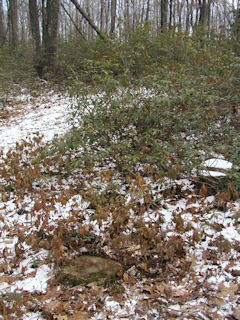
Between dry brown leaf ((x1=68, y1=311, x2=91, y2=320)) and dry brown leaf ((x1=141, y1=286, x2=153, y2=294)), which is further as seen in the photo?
dry brown leaf ((x1=141, y1=286, x2=153, y2=294))

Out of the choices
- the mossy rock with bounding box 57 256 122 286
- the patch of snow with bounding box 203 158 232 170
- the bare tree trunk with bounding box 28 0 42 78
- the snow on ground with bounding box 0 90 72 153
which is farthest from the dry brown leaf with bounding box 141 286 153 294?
A: the bare tree trunk with bounding box 28 0 42 78

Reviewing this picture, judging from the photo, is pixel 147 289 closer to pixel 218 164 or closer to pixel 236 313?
pixel 236 313

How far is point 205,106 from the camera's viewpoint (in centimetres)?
554

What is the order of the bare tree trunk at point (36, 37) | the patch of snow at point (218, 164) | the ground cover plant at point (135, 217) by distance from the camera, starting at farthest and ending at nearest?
the bare tree trunk at point (36, 37)
the patch of snow at point (218, 164)
the ground cover plant at point (135, 217)

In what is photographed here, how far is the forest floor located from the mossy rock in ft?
0.22

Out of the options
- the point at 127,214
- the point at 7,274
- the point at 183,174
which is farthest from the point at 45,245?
the point at 183,174

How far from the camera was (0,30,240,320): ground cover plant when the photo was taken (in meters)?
2.76

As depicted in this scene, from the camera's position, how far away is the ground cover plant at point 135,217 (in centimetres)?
276

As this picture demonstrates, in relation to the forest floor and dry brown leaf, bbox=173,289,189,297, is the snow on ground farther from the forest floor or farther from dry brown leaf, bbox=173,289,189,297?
dry brown leaf, bbox=173,289,189,297

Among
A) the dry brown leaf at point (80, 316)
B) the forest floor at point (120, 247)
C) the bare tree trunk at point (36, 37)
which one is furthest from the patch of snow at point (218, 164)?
the bare tree trunk at point (36, 37)

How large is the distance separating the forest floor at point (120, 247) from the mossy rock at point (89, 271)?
0.22ft

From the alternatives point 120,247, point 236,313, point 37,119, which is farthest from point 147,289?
point 37,119

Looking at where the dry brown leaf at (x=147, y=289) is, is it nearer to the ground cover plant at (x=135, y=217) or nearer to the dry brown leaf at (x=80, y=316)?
the ground cover plant at (x=135, y=217)

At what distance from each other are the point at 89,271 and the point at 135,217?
1.03 m
